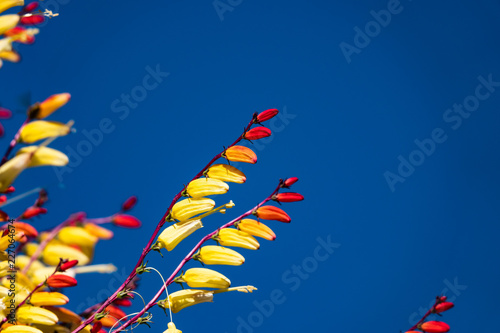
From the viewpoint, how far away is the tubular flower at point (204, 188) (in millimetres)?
1072

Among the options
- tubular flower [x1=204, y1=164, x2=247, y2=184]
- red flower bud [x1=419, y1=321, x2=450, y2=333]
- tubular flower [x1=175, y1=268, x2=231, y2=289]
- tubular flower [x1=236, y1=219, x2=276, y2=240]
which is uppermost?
tubular flower [x1=204, y1=164, x2=247, y2=184]

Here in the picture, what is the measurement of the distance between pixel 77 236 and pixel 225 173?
41 centimetres

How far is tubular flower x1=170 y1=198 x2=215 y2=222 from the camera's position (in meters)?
1.05

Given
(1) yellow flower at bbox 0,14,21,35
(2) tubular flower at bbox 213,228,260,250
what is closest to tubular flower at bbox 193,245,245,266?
(2) tubular flower at bbox 213,228,260,250

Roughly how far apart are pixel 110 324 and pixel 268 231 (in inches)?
15.8

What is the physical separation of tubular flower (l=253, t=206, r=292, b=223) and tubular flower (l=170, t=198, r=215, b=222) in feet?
0.45

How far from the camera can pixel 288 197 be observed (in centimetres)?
112

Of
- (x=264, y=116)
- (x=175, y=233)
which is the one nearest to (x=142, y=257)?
(x=175, y=233)

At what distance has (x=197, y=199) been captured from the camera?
3.53ft

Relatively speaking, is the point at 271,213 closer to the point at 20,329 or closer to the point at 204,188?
the point at 204,188

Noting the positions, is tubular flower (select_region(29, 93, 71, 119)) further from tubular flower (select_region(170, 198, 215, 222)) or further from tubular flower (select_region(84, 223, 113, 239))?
tubular flower (select_region(170, 198, 215, 222))

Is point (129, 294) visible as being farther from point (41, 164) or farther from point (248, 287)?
point (41, 164)

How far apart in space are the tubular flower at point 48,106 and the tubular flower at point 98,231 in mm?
198

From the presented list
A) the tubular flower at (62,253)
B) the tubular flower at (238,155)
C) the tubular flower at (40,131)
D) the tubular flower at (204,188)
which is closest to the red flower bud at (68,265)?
the tubular flower at (62,253)
